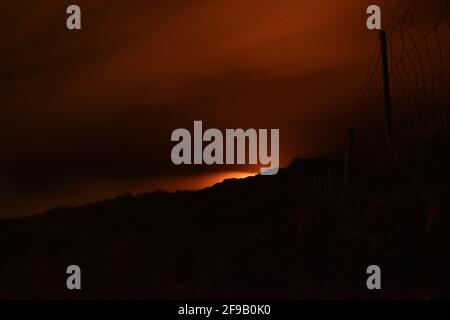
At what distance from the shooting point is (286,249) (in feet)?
43.5

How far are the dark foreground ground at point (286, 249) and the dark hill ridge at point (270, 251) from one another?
0.02 meters

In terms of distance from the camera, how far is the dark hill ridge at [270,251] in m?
10.6

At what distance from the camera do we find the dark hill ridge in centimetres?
1055

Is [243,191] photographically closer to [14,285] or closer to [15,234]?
[15,234]

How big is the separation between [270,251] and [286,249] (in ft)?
1.18

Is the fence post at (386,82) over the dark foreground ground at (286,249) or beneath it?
over

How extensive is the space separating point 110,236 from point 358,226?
10.0m

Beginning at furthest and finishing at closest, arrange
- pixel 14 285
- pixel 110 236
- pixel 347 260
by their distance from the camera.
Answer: pixel 110 236
pixel 14 285
pixel 347 260

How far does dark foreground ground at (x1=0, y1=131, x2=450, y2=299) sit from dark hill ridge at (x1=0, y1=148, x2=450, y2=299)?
2 cm

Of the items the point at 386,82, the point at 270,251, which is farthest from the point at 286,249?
the point at 386,82
